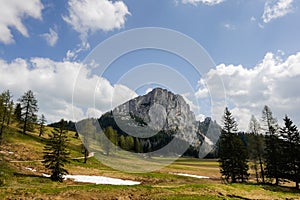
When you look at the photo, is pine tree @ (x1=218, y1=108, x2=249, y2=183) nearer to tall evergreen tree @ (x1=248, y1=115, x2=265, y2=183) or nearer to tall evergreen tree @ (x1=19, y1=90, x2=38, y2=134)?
tall evergreen tree @ (x1=248, y1=115, x2=265, y2=183)

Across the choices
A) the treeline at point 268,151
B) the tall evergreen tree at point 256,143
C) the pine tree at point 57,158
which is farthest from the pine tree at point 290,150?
the pine tree at point 57,158

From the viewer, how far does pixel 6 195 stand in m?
21.6

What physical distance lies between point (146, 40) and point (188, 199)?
26.7 metres

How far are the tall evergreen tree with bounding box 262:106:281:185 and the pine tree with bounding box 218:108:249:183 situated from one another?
12.7ft

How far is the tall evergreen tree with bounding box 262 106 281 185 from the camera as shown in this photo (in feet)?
144

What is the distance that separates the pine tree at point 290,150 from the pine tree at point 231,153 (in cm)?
668

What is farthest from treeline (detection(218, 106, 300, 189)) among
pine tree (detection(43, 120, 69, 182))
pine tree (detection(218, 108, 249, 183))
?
pine tree (detection(43, 120, 69, 182))

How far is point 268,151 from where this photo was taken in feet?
150

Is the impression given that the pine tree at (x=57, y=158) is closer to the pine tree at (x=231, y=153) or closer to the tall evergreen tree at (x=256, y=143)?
the pine tree at (x=231, y=153)

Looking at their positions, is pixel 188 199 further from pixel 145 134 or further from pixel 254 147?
pixel 145 134

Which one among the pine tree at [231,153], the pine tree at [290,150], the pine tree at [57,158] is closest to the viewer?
the pine tree at [57,158]

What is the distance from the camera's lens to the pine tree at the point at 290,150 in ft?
135

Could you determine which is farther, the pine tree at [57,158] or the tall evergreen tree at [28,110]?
the tall evergreen tree at [28,110]

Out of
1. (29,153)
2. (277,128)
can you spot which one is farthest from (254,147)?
(29,153)
